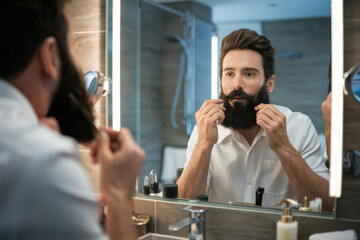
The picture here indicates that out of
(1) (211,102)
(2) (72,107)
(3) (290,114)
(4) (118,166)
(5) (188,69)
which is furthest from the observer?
(5) (188,69)

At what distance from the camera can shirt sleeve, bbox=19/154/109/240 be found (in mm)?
530

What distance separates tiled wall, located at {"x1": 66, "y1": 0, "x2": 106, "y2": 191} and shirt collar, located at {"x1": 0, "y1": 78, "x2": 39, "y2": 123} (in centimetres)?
93

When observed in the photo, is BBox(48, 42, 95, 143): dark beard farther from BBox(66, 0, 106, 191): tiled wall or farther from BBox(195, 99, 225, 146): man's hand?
BBox(66, 0, 106, 191): tiled wall

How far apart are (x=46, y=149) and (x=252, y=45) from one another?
2.95 feet

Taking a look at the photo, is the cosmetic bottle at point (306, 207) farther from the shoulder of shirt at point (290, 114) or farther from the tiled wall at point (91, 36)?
the tiled wall at point (91, 36)

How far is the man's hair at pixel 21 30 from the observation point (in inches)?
24.8

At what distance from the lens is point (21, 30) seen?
0.64 metres

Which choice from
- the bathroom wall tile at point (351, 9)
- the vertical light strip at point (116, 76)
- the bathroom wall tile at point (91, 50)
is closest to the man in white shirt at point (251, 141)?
the bathroom wall tile at point (351, 9)

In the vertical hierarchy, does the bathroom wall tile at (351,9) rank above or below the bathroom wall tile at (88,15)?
below

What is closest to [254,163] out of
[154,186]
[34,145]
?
[154,186]

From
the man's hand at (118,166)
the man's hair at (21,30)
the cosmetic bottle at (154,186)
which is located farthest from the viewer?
the cosmetic bottle at (154,186)

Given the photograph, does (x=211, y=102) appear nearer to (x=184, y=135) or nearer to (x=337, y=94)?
(x=184, y=135)

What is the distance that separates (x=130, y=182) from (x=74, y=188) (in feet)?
0.80

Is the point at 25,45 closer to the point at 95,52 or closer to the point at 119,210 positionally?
the point at 119,210
